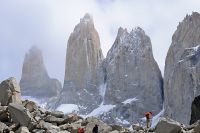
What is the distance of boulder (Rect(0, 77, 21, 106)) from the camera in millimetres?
30344

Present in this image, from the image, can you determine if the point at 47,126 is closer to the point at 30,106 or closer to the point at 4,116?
the point at 4,116

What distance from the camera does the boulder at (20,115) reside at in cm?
2550

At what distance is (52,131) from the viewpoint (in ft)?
78.6

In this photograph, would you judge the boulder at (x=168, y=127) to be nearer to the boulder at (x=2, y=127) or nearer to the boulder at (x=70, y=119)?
the boulder at (x=70, y=119)

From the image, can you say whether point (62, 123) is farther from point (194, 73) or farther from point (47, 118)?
point (194, 73)

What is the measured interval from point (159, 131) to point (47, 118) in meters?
6.94

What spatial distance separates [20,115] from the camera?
2589 centimetres

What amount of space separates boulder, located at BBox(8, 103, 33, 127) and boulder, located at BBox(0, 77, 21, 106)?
3.68 meters

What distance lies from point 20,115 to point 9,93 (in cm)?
487

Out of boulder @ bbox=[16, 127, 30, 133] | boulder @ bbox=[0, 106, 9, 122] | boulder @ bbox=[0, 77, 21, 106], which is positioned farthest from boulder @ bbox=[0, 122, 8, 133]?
boulder @ bbox=[0, 77, 21, 106]

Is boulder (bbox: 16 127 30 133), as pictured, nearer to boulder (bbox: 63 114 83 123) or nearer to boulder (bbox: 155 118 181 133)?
boulder (bbox: 63 114 83 123)

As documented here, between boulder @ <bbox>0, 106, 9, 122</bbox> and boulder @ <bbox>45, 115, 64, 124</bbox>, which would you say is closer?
boulder @ <bbox>0, 106, 9, 122</bbox>

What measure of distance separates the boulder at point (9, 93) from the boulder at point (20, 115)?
3.68 meters

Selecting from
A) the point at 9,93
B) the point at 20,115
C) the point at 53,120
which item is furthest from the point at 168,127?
the point at 9,93
